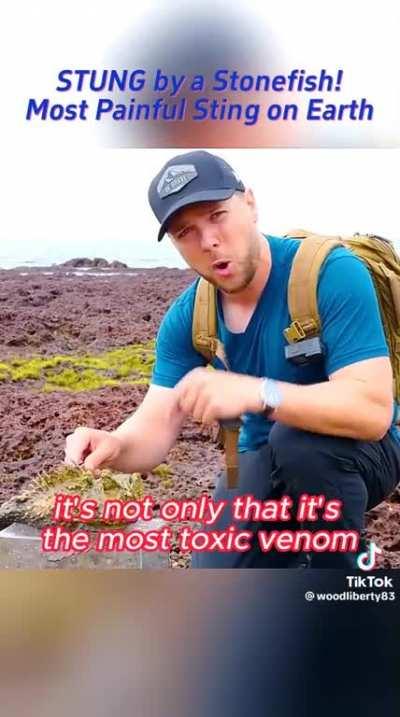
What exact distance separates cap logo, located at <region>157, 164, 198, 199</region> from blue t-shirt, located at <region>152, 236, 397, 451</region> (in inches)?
12.1

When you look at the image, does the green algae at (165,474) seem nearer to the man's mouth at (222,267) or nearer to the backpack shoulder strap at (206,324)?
the backpack shoulder strap at (206,324)

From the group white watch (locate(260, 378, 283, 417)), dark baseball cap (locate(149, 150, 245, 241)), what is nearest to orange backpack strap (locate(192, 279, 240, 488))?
white watch (locate(260, 378, 283, 417))

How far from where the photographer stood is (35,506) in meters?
3.25

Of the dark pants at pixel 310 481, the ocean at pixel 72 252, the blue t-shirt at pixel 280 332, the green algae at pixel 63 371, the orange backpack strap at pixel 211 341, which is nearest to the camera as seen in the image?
the blue t-shirt at pixel 280 332

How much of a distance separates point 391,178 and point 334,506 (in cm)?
106

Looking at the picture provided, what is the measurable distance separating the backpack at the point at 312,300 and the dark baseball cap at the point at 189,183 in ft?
0.84

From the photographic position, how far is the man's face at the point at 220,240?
9.95 ft

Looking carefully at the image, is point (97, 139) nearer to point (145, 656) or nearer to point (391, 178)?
point (391, 178)

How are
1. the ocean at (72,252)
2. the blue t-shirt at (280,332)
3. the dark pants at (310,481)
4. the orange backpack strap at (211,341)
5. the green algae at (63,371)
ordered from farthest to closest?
1. the green algae at (63,371)
2. the ocean at (72,252)
3. the orange backpack strap at (211,341)
4. the dark pants at (310,481)
5. the blue t-shirt at (280,332)

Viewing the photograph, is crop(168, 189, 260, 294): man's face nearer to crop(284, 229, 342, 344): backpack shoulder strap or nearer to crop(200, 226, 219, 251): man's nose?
crop(200, 226, 219, 251): man's nose

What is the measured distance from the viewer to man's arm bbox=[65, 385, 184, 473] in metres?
3.14

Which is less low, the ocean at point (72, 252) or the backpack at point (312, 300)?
the ocean at point (72, 252)

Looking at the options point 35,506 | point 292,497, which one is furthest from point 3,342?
point 292,497

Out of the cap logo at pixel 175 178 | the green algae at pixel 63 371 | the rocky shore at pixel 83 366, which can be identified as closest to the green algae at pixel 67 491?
the rocky shore at pixel 83 366
